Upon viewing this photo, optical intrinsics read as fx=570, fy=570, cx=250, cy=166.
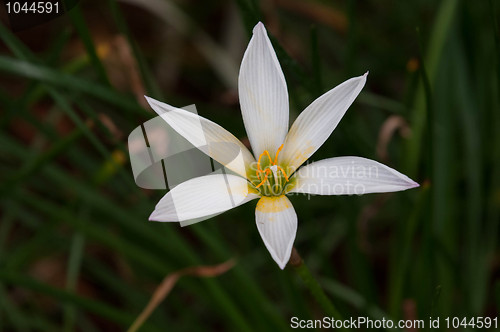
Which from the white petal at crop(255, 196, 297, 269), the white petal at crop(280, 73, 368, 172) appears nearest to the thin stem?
the white petal at crop(255, 196, 297, 269)

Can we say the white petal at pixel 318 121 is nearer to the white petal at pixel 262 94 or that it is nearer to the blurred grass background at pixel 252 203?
the white petal at pixel 262 94

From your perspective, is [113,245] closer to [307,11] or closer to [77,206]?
[77,206]

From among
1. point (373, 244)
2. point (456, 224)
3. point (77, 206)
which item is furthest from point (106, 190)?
point (456, 224)

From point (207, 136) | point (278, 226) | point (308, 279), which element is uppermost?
point (207, 136)

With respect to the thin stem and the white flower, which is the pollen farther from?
the thin stem

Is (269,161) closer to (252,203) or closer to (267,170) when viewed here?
(267,170)

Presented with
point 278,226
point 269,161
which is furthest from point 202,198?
point 269,161

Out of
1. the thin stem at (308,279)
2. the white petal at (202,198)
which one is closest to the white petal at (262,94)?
the white petal at (202,198)
